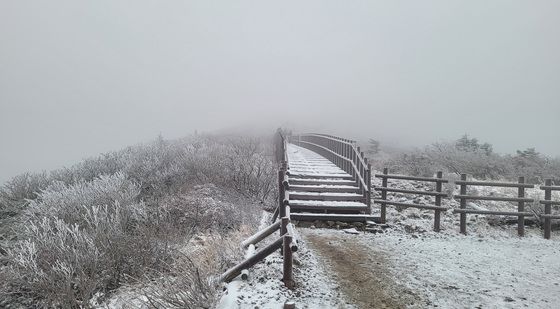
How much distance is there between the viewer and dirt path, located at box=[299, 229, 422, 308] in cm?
466

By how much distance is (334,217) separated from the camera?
8930 millimetres

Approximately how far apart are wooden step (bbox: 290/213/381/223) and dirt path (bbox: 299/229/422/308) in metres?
0.78

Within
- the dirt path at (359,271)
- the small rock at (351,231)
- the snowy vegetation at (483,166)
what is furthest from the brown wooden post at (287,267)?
the snowy vegetation at (483,166)

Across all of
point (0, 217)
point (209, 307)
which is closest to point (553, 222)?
point (209, 307)

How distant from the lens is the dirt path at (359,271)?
466 centimetres

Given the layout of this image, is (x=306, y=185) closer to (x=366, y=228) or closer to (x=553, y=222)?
(x=366, y=228)

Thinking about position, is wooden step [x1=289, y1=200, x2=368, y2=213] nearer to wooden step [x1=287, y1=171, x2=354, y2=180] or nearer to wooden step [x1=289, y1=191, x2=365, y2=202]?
wooden step [x1=289, y1=191, x2=365, y2=202]

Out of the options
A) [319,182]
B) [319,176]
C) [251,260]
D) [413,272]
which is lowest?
[413,272]

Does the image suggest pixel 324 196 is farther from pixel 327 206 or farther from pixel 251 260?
pixel 251 260

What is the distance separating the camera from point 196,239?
742 cm

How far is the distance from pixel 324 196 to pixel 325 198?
77mm

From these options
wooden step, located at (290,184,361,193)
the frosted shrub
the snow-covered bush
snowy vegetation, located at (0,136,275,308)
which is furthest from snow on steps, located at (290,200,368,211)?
the frosted shrub

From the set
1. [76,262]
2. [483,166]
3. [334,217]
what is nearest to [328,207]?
[334,217]

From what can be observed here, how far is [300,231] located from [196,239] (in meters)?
2.57
